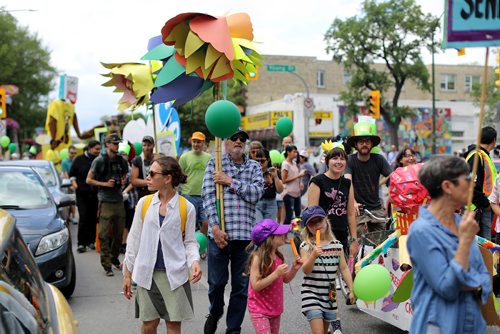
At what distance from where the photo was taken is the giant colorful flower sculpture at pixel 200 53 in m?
5.68

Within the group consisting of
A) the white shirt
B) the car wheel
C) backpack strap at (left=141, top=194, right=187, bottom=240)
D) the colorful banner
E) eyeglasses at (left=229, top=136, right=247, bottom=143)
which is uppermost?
the colorful banner

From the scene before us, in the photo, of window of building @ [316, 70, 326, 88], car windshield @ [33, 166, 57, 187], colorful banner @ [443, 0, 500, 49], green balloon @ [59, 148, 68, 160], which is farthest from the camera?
window of building @ [316, 70, 326, 88]

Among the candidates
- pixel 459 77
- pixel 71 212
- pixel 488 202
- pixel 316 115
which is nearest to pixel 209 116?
pixel 488 202

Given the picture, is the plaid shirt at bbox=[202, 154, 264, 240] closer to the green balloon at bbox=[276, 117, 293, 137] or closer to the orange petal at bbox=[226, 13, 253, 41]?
the orange petal at bbox=[226, 13, 253, 41]

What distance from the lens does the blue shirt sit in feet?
9.64

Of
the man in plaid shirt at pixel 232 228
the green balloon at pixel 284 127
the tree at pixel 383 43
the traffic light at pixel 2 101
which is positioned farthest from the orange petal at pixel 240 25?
the tree at pixel 383 43

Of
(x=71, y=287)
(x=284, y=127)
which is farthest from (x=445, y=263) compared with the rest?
(x=284, y=127)

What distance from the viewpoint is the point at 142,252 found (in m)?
4.72

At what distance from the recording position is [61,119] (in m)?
22.5

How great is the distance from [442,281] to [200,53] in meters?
3.53

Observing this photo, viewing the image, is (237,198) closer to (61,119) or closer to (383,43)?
(61,119)

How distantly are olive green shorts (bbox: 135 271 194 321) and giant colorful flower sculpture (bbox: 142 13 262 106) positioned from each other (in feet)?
6.55

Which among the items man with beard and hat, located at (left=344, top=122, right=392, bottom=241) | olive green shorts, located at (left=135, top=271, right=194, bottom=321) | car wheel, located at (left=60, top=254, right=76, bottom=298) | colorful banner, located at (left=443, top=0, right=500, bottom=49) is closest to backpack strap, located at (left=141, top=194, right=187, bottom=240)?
olive green shorts, located at (left=135, top=271, right=194, bottom=321)

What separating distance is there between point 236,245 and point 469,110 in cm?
4983
